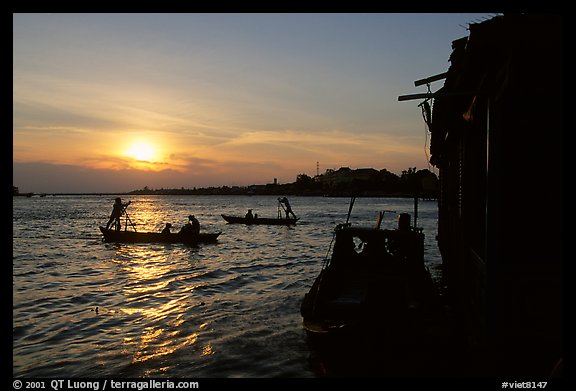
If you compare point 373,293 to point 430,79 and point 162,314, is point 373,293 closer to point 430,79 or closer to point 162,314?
point 430,79

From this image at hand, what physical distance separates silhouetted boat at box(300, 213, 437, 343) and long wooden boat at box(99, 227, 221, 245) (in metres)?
22.5

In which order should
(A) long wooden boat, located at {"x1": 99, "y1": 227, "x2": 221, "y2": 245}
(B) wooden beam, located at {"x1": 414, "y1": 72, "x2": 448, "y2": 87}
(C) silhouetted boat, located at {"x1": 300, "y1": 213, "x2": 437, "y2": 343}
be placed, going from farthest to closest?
(A) long wooden boat, located at {"x1": 99, "y1": 227, "x2": 221, "y2": 245}
(B) wooden beam, located at {"x1": 414, "y1": 72, "x2": 448, "y2": 87}
(C) silhouetted boat, located at {"x1": 300, "y1": 213, "x2": 437, "y2": 343}

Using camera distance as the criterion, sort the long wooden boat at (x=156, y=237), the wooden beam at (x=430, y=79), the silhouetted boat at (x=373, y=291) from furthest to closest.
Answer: the long wooden boat at (x=156, y=237) → the wooden beam at (x=430, y=79) → the silhouetted boat at (x=373, y=291)

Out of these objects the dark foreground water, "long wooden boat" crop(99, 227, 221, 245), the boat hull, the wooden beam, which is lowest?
the dark foreground water

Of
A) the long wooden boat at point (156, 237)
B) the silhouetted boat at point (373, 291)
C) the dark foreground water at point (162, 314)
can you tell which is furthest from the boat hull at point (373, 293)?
the long wooden boat at point (156, 237)

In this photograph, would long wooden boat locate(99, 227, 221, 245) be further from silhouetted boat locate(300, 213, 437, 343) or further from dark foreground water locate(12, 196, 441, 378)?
silhouetted boat locate(300, 213, 437, 343)

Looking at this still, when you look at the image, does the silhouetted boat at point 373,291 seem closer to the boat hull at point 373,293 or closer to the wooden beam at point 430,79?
the boat hull at point 373,293

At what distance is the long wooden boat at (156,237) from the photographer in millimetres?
36031

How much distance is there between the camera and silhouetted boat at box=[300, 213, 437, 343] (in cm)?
772

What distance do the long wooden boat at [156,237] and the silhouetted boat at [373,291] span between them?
73.7 feet

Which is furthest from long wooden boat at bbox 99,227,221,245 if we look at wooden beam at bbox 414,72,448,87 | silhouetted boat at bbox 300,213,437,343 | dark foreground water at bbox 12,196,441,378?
wooden beam at bbox 414,72,448,87

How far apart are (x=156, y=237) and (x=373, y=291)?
1259 inches

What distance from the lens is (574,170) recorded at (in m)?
4.65
